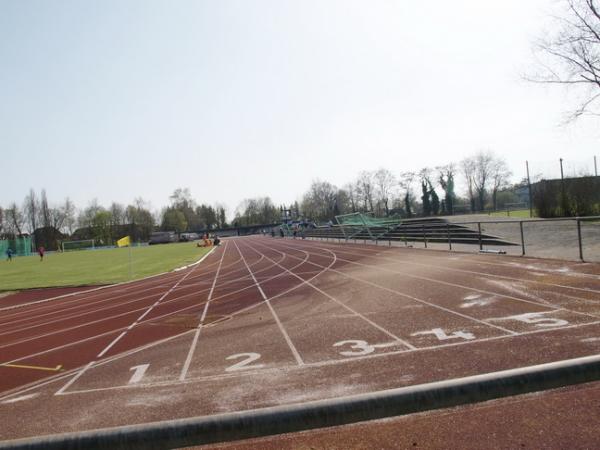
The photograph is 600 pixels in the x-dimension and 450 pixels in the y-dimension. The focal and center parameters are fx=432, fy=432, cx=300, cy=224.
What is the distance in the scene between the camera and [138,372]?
6.71m

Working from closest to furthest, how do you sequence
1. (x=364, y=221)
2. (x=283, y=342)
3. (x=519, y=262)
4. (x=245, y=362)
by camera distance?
(x=245, y=362)
(x=283, y=342)
(x=519, y=262)
(x=364, y=221)

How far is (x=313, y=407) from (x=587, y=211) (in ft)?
104

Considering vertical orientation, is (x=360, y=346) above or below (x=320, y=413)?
below

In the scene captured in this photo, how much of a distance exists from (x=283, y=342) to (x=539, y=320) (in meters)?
4.47

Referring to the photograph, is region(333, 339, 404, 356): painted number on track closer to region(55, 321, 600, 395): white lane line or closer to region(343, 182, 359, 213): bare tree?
region(55, 321, 600, 395): white lane line

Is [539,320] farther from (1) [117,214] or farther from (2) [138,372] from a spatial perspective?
(1) [117,214]

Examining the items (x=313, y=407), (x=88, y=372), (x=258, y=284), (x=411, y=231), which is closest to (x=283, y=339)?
(x=88, y=372)

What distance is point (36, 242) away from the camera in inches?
4264

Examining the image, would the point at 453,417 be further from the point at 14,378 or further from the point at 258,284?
the point at 258,284

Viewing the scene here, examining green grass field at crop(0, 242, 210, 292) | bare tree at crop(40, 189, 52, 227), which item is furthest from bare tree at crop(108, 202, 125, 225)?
green grass field at crop(0, 242, 210, 292)

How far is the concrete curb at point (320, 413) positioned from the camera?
4.37ft

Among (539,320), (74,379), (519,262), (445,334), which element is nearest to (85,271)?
(74,379)

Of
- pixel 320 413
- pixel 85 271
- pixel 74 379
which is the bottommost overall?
pixel 74 379

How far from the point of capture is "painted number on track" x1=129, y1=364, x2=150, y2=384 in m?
6.32
